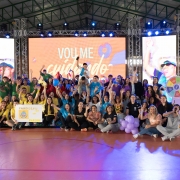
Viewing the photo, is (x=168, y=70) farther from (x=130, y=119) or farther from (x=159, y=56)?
(x=130, y=119)

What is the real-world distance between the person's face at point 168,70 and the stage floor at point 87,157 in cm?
733

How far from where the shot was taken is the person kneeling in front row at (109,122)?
6.13 m

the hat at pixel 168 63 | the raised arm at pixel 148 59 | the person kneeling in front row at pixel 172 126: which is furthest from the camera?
the raised arm at pixel 148 59

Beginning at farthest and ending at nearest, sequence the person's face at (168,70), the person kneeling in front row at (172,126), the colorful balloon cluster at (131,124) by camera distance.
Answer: the person's face at (168,70) → the colorful balloon cluster at (131,124) → the person kneeling in front row at (172,126)

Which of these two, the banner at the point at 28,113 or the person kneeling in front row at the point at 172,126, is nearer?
the person kneeling in front row at the point at 172,126

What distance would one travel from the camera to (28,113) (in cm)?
678

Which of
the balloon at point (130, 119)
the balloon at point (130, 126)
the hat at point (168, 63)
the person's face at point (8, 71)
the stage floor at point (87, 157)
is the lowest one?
the stage floor at point (87, 157)

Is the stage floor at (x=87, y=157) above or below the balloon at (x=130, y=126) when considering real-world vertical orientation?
below

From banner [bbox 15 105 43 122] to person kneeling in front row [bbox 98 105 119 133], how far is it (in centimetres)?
169

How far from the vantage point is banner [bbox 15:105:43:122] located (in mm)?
6734

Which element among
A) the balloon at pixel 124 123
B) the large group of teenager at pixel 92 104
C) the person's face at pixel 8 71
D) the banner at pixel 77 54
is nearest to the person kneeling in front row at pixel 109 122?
the large group of teenager at pixel 92 104

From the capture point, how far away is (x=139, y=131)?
6.11m

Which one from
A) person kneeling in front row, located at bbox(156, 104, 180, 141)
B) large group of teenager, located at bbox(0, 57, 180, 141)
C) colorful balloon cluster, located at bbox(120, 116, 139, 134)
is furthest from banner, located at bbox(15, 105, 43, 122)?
person kneeling in front row, located at bbox(156, 104, 180, 141)

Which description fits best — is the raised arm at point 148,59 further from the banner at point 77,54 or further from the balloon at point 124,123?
the balloon at point 124,123
